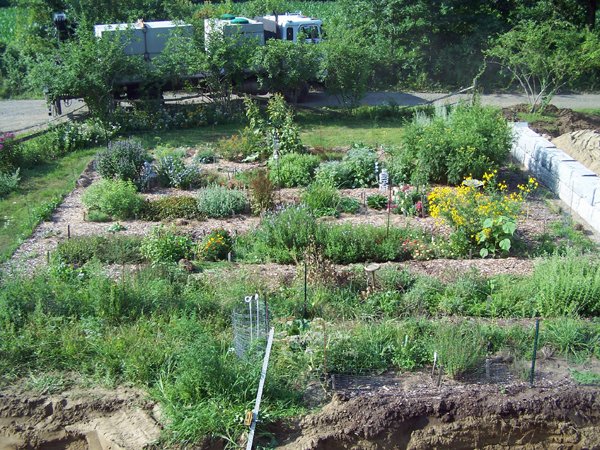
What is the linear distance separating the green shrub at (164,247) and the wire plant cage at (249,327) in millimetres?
2166

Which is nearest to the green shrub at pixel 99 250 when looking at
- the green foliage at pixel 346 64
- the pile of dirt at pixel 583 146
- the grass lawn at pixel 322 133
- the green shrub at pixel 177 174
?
the green shrub at pixel 177 174

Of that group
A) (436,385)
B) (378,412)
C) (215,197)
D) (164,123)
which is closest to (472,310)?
(436,385)

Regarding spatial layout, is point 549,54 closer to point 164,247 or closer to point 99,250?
point 164,247

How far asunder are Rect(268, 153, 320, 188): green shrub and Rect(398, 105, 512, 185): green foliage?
1.53m

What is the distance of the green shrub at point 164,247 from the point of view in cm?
998

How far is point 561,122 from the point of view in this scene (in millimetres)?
16594

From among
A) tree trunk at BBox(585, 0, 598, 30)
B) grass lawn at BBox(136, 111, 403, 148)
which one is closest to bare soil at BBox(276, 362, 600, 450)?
grass lawn at BBox(136, 111, 403, 148)

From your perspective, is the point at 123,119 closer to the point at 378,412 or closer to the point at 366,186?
the point at 366,186

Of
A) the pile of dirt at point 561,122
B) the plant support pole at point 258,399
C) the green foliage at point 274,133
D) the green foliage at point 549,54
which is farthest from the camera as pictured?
the green foliage at point 549,54

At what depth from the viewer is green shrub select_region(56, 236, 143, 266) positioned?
394 inches

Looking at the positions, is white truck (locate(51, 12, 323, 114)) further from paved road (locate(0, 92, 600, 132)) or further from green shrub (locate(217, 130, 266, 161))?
green shrub (locate(217, 130, 266, 161))

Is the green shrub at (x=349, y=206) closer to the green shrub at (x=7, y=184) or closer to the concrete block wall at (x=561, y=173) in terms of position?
the concrete block wall at (x=561, y=173)

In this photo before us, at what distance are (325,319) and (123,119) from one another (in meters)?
11.0

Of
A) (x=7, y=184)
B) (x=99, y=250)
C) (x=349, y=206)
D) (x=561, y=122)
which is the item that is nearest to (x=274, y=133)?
(x=349, y=206)
